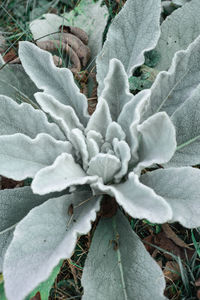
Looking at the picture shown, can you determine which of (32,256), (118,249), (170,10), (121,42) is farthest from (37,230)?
(170,10)

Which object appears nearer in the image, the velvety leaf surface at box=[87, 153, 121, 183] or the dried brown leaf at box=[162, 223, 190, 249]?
the velvety leaf surface at box=[87, 153, 121, 183]

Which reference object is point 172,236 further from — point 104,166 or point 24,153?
point 24,153

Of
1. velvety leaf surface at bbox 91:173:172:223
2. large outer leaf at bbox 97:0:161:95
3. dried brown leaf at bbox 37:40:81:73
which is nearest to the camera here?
velvety leaf surface at bbox 91:173:172:223

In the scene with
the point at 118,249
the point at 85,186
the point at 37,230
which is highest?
the point at 37,230

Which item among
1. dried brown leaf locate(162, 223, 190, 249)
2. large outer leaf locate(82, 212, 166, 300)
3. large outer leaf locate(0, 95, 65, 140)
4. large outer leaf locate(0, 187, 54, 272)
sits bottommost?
dried brown leaf locate(162, 223, 190, 249)

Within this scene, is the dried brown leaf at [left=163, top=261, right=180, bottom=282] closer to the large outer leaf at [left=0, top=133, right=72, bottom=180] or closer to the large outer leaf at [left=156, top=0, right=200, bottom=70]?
the large outer leaf at [left=0, top=133, right=72, bottom=180]

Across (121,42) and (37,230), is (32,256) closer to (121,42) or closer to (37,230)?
(37,230)

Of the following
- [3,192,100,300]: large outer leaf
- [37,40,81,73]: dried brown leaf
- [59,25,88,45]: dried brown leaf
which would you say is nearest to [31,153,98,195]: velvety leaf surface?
[3,192,100,300]: large outer leaf

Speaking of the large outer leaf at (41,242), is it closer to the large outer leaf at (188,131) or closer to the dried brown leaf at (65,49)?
the large outer leaf at (188,131)
